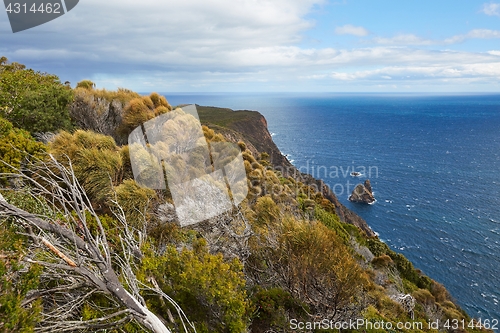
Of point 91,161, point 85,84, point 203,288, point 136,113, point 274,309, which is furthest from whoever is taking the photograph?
point 85,84

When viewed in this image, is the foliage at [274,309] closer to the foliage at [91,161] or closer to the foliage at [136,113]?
the foliage at [91,161]

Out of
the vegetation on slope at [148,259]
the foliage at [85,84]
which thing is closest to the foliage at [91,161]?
the vegetation on slope at [148,259]

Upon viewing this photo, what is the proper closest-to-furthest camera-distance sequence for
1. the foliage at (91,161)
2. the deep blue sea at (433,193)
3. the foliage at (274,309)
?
the foliage at (274,309) → the foliage at (91,161) → the deep blue sea at (433,193)

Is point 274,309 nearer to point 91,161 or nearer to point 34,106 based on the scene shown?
point 91,161

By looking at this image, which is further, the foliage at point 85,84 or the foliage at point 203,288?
the foliage at point 85,84

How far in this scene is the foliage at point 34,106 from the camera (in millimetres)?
12882

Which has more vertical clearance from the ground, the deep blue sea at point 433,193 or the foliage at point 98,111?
the foliage at point 98,111

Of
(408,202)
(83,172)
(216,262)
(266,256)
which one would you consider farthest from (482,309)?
(83,172)

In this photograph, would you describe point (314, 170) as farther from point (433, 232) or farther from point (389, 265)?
point (389, 265)

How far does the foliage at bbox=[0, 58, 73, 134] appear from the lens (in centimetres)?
1288

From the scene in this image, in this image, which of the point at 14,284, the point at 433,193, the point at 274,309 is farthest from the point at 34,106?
the point at 433,193

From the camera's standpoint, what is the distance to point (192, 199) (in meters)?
11.1

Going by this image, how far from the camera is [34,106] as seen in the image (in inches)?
518

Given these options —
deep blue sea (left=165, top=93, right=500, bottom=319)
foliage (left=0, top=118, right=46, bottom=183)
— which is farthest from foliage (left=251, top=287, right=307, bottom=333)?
deep blue sea (left=165, top=93, right=500, bottom=319)
